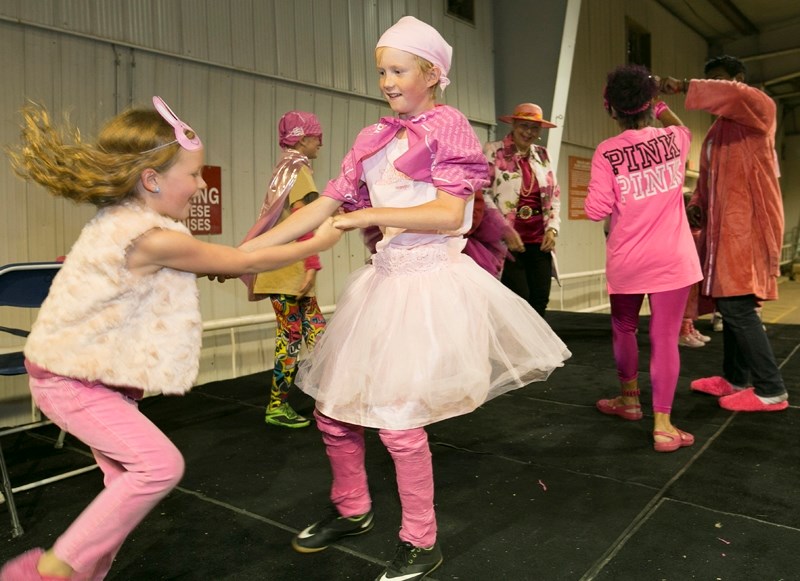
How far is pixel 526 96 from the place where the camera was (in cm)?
642

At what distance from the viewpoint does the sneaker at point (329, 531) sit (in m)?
1.97

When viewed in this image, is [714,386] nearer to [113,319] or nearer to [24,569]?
[113,319]

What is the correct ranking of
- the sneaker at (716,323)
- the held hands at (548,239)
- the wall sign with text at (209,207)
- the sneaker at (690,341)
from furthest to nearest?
the sneaker at (716,323)
the sneaker at (690,341)
the held hands at (548,239)
the wall sign with text at (209,207)

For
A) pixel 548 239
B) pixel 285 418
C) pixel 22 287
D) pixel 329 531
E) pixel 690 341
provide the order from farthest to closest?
pixel 690 341, pixel 548 239, pixel 285 418, pixel 22 287, pixel 329 531

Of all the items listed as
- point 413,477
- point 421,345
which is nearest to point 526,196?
point 421,345

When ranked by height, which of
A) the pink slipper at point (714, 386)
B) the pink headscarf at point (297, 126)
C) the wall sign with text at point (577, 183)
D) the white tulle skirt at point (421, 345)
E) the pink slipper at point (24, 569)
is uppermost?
the wall sign with text at point (577, 183)

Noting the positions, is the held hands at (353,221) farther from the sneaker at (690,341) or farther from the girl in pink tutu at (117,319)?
the sneaker at (690,341)

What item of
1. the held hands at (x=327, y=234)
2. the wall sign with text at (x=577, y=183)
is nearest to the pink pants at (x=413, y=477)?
the held hands at (x=327, y=234)

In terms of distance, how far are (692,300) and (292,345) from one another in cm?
294

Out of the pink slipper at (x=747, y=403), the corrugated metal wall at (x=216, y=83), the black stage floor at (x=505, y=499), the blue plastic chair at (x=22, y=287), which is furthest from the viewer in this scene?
the corrugated metal wall at (x=216, y=83)

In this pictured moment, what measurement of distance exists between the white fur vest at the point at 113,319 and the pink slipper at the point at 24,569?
1.29 ft

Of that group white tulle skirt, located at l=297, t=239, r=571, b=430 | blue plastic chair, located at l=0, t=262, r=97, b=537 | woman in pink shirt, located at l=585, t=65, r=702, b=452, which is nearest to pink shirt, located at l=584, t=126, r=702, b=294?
woman in pink shirt, located at l=585, t=65, r=702, b=452

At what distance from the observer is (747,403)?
328 centimetres

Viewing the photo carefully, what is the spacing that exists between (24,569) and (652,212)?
240 cm
